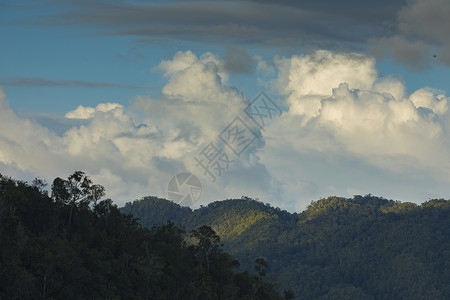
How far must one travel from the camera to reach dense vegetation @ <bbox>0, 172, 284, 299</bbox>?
9375 centimetres

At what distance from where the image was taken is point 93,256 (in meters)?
103

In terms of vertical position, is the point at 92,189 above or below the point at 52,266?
above

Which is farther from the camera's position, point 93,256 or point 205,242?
point 205,242

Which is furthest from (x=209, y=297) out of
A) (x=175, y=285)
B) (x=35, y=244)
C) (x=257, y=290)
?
(x=35, y=244)

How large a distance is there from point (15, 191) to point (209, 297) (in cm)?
3838

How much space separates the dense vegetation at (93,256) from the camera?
308ft

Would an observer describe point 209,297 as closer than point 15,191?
No

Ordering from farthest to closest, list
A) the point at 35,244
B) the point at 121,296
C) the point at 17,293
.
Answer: the point at 121,296, the point at 35,244, the point at 17,293

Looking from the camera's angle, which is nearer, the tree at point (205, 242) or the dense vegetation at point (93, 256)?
the dense vegetation at point (93, 256)

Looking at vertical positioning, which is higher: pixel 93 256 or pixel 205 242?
pixel 205 242

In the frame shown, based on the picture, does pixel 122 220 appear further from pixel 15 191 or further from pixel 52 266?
pixel 52 266

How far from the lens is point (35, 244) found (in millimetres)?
98125

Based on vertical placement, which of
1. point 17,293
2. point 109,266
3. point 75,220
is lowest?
point 17,293

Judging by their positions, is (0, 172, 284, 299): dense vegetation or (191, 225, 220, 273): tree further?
(191, 225, 220, 273): tree
